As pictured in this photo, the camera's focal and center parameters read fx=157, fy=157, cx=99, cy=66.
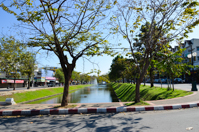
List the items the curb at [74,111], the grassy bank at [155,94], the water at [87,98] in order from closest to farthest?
the curb at [74,111] → the grassy bank at [155,94] → the water at [87,98]

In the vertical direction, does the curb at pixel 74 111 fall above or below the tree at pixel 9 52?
below

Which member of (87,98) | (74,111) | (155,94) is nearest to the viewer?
(74,111)

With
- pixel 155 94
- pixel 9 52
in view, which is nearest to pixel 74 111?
pixel 155 94

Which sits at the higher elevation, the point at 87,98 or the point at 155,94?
the point at 155,94

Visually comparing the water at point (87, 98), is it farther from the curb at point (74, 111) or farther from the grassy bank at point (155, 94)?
the curb at point (74, 111)

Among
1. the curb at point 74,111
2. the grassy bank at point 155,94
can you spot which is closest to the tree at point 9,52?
the curb at point 74,111

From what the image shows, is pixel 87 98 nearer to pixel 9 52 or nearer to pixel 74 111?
pixel 9 52

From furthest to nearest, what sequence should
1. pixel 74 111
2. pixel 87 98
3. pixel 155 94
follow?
1. pixel 87 98
2. pixel 155 94
3. pixel 74 111

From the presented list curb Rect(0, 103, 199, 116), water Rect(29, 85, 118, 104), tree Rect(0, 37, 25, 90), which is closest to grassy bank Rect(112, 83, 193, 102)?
water Rect(29, 85, 118, 104)

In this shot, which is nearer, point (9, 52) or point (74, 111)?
point (74, 111)

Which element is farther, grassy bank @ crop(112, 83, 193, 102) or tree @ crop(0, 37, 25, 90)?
grassy bank @ crop(112, 83, 193, 102)

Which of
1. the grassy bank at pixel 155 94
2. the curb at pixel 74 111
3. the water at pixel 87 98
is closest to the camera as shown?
the curb at pixel 74 111

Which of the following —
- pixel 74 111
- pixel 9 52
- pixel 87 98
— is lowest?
pixel 87 98

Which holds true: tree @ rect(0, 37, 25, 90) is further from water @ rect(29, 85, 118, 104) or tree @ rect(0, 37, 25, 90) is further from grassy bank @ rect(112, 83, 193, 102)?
grassy bank @ rect(112, 83, 193, 102)
